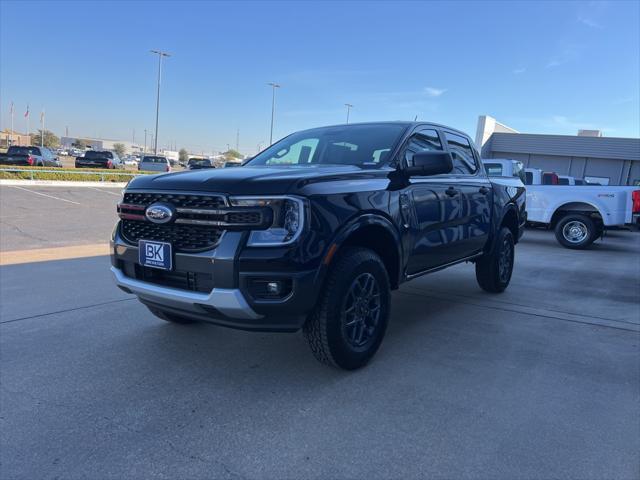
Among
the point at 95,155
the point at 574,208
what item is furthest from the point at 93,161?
the point at 574,208

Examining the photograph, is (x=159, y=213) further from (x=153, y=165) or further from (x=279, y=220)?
(x=153, y=165)

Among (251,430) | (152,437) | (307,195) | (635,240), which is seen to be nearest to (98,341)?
(152,437)

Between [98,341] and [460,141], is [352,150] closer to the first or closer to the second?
[460,141]

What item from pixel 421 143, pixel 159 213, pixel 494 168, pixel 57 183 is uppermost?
pixel 494 168

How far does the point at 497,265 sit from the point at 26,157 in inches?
939

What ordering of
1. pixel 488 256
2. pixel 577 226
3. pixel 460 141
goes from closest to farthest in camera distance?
pixel 460 141, pixel 488 256, pixel 577 226

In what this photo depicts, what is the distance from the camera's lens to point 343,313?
3.18 meters

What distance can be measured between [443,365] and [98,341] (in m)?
2.73

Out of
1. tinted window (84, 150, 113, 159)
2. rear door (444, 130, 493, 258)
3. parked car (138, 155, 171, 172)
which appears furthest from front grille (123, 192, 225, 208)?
tinted window (84, 150, 113, 159)

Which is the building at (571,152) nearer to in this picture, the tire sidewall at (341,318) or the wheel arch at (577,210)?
the wheel arch at (577,210)

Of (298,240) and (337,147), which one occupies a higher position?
(337,147)

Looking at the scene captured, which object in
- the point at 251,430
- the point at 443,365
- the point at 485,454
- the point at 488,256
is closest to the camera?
the point at 485,454

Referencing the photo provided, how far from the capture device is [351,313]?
3320mm

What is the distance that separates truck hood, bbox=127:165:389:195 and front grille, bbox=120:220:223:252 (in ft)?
0.78
